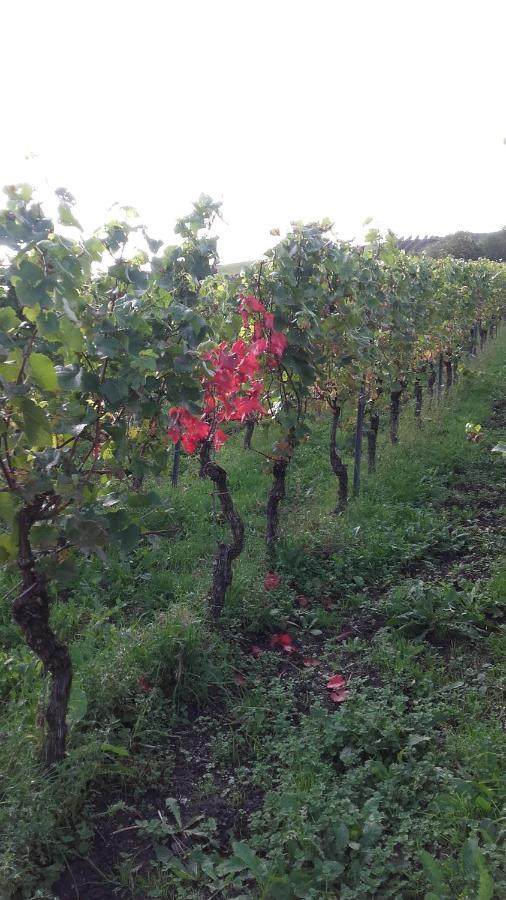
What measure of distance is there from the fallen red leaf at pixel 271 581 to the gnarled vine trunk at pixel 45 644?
1.70 metres

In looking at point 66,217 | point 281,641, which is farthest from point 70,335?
point 281,641

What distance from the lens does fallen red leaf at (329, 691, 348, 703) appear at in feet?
10.3

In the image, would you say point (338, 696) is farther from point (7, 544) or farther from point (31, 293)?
point (31, 293)

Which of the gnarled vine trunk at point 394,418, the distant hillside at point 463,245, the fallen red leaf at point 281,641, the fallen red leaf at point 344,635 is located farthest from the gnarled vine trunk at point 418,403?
the distant hillside at point 463,245

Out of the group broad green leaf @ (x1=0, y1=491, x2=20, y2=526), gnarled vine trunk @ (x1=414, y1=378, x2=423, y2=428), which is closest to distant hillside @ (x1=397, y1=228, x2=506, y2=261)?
gnarled vine trunk @ (x1=414, y1=378, x2=423, y2=428)

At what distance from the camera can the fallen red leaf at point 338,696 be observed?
3.14m

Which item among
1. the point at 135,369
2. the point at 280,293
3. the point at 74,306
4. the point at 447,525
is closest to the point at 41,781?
the point at 135,369

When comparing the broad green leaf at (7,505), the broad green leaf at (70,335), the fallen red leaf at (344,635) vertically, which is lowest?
the fallen red leaf at (344,635)

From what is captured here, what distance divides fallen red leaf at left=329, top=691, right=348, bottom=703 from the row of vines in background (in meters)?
0.83

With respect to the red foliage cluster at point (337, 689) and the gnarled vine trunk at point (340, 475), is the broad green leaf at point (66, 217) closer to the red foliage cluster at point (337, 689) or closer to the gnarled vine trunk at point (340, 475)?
the red foliage cluster at point (337, 689)

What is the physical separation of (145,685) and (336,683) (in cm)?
85

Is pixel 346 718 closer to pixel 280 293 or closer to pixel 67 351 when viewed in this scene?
pixel 67 351

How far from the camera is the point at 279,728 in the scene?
9.78ft

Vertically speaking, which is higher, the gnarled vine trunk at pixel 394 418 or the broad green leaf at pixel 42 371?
the broad green leaf at pixel 42 371
